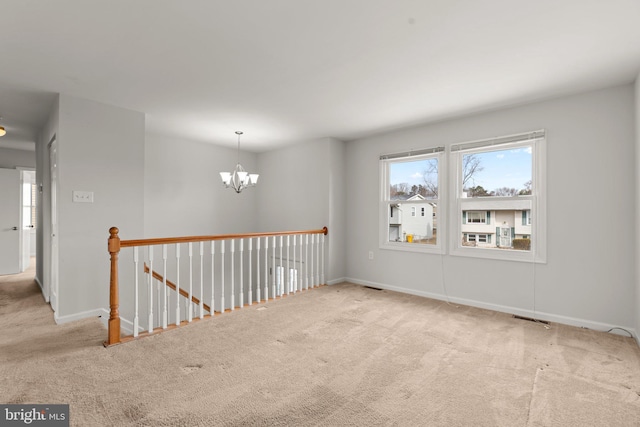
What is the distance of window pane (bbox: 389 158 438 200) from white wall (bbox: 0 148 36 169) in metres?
6.79

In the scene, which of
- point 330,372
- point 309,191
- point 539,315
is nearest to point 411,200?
point 309,191

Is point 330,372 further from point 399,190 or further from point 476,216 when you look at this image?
point 399,190

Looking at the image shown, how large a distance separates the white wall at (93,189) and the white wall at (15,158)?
3.97 meters

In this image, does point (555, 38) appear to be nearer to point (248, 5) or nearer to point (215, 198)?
point (248, 5)

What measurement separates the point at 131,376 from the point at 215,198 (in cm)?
379

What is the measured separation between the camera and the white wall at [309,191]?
4.93m

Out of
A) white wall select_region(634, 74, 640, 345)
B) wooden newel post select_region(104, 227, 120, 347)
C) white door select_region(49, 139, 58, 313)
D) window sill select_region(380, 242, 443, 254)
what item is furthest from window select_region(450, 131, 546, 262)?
white door select_region(49, 139, 58, 313)

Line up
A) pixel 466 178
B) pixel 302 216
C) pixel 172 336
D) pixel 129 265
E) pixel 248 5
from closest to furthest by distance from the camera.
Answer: pixel 248 5
pixel 172 336
pixel 129 265
pixel 466 178
pixel 302 216

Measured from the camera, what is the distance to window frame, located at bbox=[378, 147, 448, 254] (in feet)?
13.3

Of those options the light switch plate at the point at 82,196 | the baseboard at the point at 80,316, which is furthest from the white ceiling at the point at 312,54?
the baseboard at the point at 80,316

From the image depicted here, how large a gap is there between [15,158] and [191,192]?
3.61 meters

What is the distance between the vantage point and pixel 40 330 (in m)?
2.94

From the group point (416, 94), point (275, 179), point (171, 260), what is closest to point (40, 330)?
point (171, 260)

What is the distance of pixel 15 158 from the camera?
5.77 metres
